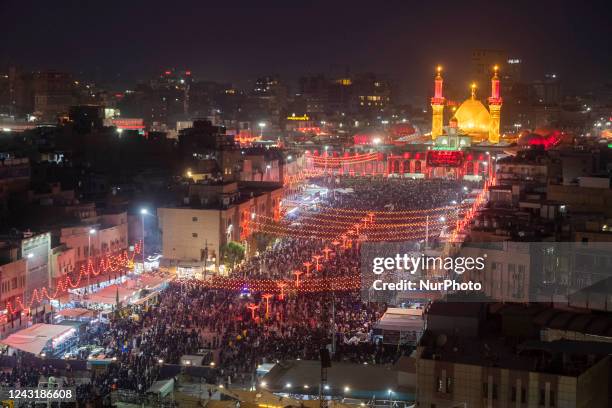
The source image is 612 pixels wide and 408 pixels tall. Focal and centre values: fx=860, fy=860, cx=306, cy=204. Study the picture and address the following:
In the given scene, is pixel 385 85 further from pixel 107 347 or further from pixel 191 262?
pixel 107 347

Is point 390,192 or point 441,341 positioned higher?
point 390,192

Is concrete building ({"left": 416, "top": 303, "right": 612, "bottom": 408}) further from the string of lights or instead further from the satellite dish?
the string of lights

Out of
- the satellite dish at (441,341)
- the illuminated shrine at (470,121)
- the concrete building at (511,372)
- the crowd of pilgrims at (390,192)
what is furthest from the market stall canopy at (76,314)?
the illuminated shrine at (470,121)

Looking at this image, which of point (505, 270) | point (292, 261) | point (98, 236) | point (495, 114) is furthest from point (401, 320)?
point (495, 114)

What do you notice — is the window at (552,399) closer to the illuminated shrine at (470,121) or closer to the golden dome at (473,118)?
the illuminated shrine at (470,121)

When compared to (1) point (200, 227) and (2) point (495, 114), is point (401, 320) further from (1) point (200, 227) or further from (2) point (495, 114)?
(2) point (495, 114)

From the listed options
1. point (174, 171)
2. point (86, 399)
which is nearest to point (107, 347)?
point (86, 399)

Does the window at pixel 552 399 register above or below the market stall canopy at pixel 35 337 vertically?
above
